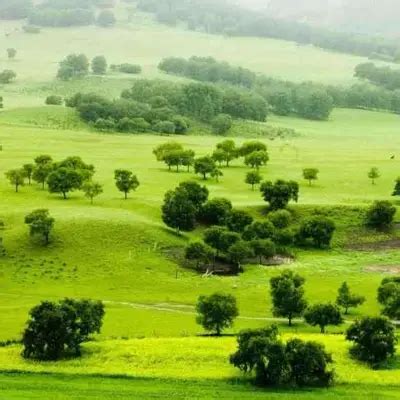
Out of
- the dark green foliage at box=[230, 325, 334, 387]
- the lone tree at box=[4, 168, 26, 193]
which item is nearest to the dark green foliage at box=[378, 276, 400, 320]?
the dark green foliage at box=[230, 325, 334, 387]

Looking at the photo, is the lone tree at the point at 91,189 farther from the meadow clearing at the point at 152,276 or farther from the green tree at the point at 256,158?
the green tree at the point at 256,158

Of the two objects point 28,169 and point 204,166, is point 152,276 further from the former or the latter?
point 204,166

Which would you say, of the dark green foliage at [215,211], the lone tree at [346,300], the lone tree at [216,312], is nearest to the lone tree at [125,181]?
the dark green foliage at [215,211]

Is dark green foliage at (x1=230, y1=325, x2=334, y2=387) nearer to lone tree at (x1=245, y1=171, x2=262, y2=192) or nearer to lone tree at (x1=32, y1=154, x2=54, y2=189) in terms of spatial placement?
lone tree at (x1=245, y1=171, x2=262, y2=192)

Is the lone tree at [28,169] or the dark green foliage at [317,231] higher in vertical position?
the lone tree at [28,169]

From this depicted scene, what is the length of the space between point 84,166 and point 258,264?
42675 millimetres

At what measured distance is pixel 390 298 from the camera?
304 ft

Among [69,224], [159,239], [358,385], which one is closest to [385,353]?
[358,385]

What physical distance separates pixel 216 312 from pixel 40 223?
1484 inches

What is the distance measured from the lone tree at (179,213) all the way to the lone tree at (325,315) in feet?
121

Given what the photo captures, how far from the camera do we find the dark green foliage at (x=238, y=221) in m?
123

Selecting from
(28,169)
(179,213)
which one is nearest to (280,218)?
(179,213)

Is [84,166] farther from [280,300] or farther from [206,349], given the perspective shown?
[206,349]

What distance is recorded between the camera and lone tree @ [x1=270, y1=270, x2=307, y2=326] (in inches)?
3575
